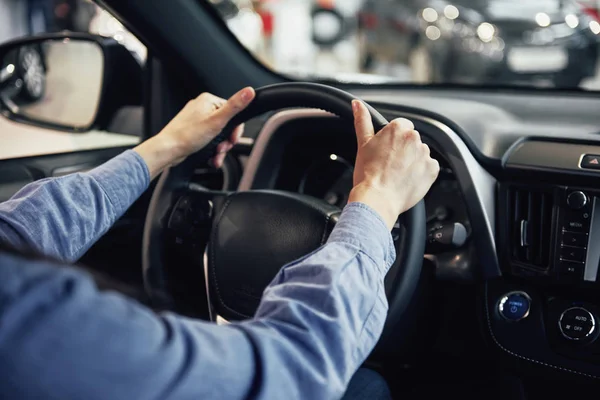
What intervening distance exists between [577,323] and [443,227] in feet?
1.11

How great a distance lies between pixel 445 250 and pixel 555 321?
0.28 metres

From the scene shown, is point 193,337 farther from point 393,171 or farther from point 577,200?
point 577,200

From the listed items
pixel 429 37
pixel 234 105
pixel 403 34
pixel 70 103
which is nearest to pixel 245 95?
Answer: pixel 234 105

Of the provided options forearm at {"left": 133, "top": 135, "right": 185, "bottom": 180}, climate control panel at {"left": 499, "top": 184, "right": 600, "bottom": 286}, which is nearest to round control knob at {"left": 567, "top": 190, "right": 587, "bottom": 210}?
climate control panel at {"left": 499, "top": 184, "right": 600, "bottom": 286}

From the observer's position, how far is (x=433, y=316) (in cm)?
150

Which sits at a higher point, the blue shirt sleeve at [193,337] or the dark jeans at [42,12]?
the dark jeans at [42,12]

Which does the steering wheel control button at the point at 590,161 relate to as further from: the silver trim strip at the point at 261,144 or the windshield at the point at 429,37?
the windshield at the point at 429,37

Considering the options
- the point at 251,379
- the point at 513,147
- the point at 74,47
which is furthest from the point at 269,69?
the point at 251,379

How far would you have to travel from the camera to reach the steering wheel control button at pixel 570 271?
135 centimetres

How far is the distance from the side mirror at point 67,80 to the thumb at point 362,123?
1.06 metres

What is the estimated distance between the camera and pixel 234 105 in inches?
51.3

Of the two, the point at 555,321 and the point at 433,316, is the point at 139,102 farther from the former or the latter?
the point at 555,321

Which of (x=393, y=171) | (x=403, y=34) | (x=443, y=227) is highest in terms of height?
(x=393, y=171)

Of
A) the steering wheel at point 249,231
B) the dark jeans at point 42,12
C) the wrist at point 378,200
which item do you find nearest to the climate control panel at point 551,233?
the steering wheel at point 249,231
